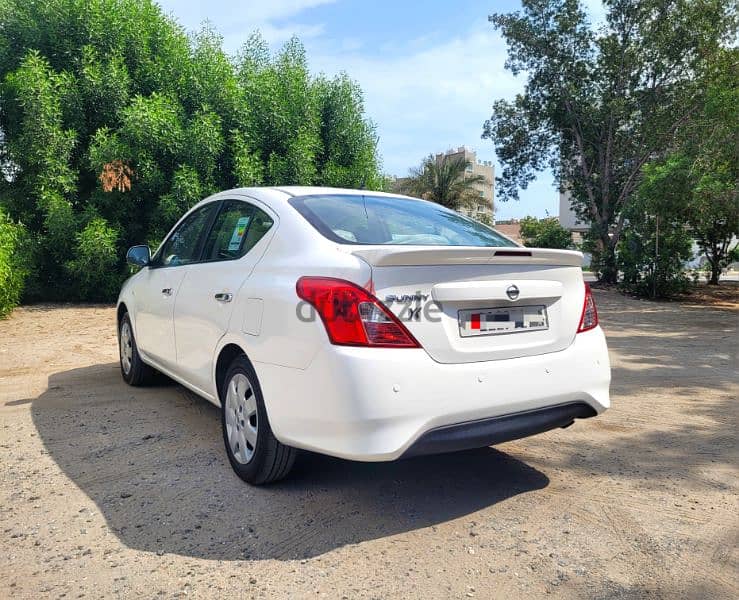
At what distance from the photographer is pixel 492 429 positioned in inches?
109

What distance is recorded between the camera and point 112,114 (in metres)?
12.1

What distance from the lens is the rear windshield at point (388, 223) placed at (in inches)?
127

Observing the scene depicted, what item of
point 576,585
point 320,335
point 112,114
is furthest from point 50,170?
point 576,585

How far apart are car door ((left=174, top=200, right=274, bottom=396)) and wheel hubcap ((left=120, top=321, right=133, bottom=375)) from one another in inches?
58.1

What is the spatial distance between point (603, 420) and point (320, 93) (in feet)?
38.0

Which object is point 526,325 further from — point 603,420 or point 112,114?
point 112,114

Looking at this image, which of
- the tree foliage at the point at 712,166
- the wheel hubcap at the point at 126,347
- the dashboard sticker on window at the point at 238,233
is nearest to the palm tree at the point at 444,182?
the tree foliage at the point at 712,166

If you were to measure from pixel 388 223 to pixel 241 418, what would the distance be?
1385 mm

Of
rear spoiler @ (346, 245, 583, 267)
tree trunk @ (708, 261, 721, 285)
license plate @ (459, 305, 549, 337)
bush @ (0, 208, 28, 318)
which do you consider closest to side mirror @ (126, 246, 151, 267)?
rear spoiler @ (346, 245, 583, 267)

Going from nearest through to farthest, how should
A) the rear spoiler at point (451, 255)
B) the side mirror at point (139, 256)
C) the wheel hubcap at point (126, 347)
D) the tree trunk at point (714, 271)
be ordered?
the rear spoiler at point (451, 255) < the side mirror at point (139, 256) < the wheel hubcap at point (126, 347) < the tree trunk at point (714, 271)

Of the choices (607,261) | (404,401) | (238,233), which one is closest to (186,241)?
(238,233)

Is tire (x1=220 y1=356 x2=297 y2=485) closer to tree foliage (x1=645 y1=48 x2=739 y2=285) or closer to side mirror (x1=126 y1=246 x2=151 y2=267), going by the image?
side mirror (x1=126 y1=246 x2=151 y2=267)

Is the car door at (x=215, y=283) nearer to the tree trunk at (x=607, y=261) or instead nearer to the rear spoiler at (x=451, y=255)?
the rear spoiler at (x=451, y=255)

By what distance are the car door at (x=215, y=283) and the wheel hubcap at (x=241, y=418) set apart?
28 centimetres
